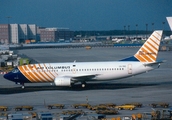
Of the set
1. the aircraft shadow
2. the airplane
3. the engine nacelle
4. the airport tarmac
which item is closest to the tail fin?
the airplane

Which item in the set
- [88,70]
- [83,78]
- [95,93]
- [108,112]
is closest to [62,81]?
[83,78]

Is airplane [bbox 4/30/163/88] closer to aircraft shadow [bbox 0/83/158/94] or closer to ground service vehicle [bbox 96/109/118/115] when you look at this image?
aircraft shadow [bbox 0/83/158/94]

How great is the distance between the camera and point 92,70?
159 ft

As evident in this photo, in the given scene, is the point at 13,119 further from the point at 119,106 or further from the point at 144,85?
the point at 144,85

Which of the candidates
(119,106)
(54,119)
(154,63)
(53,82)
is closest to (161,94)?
(154,63)

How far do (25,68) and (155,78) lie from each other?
55.3ft

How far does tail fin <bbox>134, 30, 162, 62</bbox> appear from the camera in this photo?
4838cm

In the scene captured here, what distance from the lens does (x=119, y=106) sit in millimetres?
35219

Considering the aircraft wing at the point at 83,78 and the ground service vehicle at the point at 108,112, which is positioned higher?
the aircraft wing at the point at 83,78

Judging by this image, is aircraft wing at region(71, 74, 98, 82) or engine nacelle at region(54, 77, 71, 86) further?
aircraft wing at region(71, 74, 98, 82)

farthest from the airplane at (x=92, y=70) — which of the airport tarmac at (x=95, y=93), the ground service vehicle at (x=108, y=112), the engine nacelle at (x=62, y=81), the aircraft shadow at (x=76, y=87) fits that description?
the ground service vehicle at (x=108, y=112)

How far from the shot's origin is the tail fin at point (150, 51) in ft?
159

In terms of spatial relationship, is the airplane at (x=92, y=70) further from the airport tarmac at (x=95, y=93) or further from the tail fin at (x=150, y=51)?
the airport tarmac at (x=95, y=93)

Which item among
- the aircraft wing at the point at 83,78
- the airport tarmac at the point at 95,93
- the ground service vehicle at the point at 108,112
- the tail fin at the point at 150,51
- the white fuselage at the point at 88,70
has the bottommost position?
the ground service vehicle at the point at 108,112
